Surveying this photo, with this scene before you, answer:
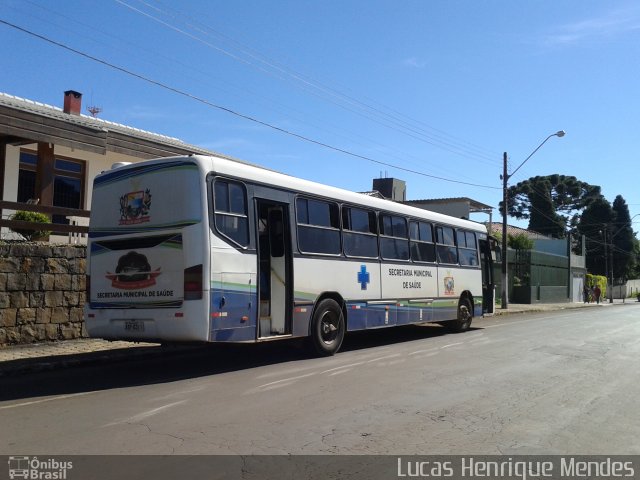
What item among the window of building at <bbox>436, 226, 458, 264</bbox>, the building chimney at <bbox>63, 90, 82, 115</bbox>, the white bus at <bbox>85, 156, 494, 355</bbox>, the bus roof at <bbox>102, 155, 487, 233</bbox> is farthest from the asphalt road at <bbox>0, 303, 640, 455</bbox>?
the building chimney at <bbox>63, 90, 82, 115</bbox>

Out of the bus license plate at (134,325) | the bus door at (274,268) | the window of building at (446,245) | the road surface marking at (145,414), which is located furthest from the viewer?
the window of building at (446,245)

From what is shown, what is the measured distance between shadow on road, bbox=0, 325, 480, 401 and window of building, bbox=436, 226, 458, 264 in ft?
9.37

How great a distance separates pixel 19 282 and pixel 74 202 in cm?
815

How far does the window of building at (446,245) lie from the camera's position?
49.0 feet

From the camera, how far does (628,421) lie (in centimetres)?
638

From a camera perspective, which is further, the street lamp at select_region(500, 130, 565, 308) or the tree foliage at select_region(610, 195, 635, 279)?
the tree foliage at select_region(610, 195, 635, 279)

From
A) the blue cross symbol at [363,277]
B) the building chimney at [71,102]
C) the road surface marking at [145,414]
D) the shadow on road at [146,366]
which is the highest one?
the building chimney at [71,102]

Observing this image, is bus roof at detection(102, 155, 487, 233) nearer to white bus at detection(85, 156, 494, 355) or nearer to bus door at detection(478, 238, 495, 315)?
white bus at detection(85, 156, 494, 355)

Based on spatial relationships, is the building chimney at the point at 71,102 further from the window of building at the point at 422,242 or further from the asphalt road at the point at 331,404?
the window of building at the point at 422,242

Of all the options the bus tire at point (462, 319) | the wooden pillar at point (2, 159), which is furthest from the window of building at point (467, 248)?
the wooden pillar at point (2, 159)

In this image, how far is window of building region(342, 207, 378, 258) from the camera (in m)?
11.3

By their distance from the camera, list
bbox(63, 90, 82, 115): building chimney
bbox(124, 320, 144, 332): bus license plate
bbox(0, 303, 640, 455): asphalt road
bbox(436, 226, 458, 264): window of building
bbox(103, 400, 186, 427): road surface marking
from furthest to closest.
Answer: bbox(63, 90, 82, 115): building chimney
bbox(436, 226, 458, 264): window of building
bbox(124, 320, 144, 332): bus license plate
bbox(103, 400, 186, 427): road surface marking
bbox(0, 303, 640, 455): asphalt road

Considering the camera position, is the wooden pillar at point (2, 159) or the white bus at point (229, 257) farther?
the wooden pillar at point (2, 159)

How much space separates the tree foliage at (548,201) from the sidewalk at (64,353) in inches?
2440
